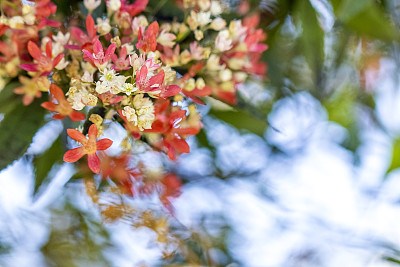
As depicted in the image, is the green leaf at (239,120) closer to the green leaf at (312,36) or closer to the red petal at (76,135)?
the green leaf at (312,36)

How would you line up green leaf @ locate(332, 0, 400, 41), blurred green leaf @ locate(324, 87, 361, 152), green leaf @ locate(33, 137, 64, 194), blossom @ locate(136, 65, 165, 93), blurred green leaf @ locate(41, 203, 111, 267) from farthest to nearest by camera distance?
blurred green leaf @ locate(324, 87, 361, 152)
blurred green leaf @ locate(41, 203, 111, 267)
green leaf @ locate(332, 0, 400, 41)
green leaf @ locate(33, 137, 64, 194)
blossom @ locate(136, 65, 165, 93)

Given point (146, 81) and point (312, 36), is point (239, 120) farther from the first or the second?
point (146, 81)

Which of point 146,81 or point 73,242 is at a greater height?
point 146,81

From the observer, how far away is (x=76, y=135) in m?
0.29

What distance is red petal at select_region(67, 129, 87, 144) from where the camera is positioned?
0.96 ft

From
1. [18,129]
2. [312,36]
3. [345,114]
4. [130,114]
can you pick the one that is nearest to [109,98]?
[130,114]

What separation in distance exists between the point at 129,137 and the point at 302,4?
10.1 inches

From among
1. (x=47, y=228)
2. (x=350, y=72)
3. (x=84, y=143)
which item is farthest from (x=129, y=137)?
(x=350, y=72)

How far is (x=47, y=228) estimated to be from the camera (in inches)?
25.3

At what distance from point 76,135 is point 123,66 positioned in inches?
2.3

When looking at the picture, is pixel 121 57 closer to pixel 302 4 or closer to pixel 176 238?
pixel 302 4

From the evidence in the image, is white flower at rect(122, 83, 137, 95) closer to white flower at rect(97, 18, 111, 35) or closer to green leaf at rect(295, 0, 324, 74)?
white flower at rect(97, 18, 111, 35)

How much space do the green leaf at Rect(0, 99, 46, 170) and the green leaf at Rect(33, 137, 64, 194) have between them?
6cm

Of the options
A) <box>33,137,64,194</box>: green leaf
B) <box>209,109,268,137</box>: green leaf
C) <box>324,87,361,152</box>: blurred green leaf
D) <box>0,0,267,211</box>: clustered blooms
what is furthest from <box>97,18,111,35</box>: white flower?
<box>324,87,361,152</box>: blurred green leaf
